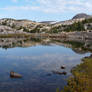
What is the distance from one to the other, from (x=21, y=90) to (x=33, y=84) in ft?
13.8

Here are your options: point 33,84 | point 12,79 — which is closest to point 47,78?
point 33,84

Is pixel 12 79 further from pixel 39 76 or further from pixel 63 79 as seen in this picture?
pixel 63 79

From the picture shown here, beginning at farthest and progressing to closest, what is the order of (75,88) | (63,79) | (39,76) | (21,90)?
(39,76)
(63,79)
(21,90)
(75,88)

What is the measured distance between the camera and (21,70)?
50.9 metres

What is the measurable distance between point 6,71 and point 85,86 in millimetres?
27626

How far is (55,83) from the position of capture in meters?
38.0

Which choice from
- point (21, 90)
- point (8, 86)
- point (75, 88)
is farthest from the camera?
point (8, 86)

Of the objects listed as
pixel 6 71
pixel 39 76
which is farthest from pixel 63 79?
pixel 6 71

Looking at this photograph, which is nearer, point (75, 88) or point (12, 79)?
point (75, 88)

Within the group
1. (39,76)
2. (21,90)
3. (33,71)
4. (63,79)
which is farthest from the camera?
(33,71)

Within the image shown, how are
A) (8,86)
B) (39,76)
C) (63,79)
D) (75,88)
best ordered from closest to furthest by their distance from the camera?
1. (75,88)
2. (8,86)
3. (63,79)
4. (39,76)

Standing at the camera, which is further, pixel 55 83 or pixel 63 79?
pixel 63 79

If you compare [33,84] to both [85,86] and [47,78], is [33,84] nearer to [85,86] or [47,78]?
[47,78]

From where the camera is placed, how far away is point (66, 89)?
30734 millimetres
